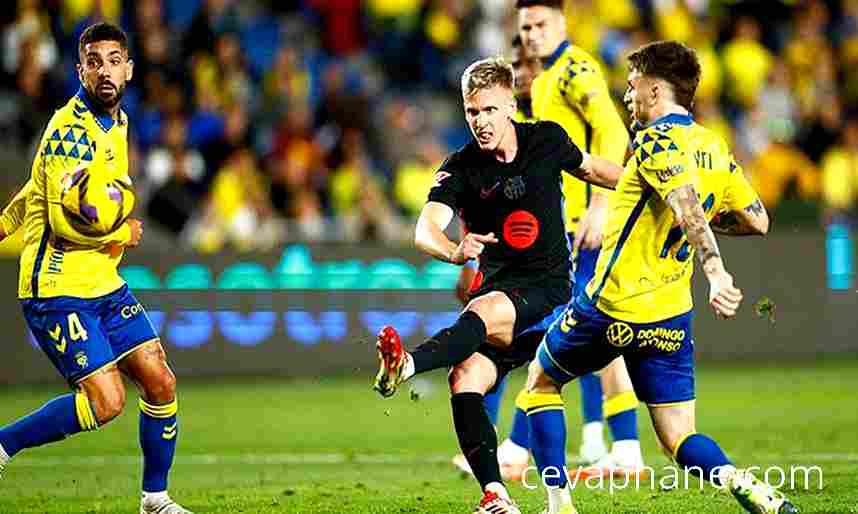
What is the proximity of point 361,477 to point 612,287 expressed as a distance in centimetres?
314

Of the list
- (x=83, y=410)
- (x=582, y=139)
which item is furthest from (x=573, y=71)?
(x=83, y=410)

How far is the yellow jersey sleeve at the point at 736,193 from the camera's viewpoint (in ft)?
24.1

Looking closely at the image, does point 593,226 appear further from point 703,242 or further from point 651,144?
point 703,242

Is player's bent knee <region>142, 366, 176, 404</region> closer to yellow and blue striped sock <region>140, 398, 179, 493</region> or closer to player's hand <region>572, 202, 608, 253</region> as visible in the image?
yellow and blue striped sock <region>140, 398, 179, 493</region>

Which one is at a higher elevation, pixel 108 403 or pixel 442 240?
pixel 442 240

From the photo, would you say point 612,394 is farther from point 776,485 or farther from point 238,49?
point 238,49

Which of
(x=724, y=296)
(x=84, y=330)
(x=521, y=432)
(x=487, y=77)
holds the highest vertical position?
(x=487, y=77)

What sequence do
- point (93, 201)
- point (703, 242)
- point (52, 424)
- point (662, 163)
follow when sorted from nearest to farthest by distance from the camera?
point (703, 242) < point (662, 163) < point (93, 201) < point (52, 424)

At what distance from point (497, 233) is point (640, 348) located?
1029 mm

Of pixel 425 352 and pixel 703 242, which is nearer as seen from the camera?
pixel 703 242

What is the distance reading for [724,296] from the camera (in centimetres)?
664

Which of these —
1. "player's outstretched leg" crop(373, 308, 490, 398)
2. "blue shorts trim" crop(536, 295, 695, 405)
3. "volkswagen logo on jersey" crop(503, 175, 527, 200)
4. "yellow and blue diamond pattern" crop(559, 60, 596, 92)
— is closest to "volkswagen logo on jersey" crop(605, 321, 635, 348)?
"blue shorts trim" crop(536, 295, 695, 405)

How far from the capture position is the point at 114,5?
18.7 m

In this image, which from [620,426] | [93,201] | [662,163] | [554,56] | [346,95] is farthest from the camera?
[346,95]
